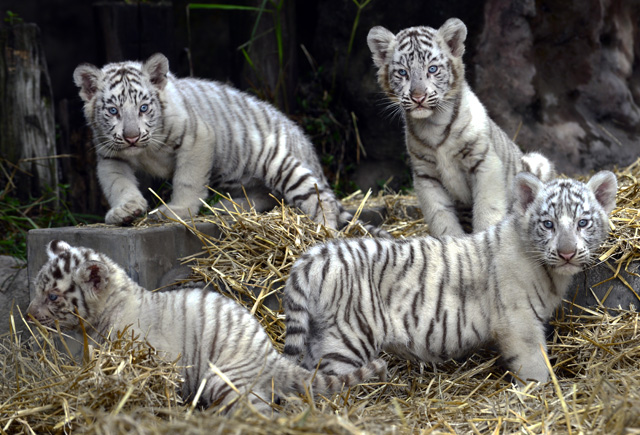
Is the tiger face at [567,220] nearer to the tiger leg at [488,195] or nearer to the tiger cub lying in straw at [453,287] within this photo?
the tiger cub lying in straw at [453,287]

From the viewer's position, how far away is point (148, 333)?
3301 mm

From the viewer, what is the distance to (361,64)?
6.68 metres

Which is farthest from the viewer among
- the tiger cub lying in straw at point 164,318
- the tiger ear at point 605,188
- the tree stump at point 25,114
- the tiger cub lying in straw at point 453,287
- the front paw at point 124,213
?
the tree stump at point 25,114

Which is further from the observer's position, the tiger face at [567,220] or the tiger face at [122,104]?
the tiger face at [122,104]

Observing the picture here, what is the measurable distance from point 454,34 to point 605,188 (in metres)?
1.49

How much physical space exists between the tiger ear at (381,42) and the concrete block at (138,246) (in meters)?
1.60

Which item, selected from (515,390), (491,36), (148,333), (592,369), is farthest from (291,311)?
(491,36)

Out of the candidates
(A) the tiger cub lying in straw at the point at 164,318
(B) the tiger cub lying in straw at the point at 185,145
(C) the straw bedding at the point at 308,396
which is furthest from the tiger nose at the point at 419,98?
(A) the tiger cub lying in straw at the point at 164,318

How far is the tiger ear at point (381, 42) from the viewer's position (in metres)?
4.61

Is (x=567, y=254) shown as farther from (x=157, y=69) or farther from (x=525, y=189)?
(x=157, y=69)

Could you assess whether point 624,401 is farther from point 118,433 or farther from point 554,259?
point 118,433

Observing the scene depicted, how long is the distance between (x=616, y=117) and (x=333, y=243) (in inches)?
163

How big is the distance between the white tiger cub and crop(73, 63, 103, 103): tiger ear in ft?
5.92

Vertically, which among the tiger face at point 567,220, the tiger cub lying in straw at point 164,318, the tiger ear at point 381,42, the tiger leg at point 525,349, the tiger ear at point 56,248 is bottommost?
the tiger leg at point 525,349
